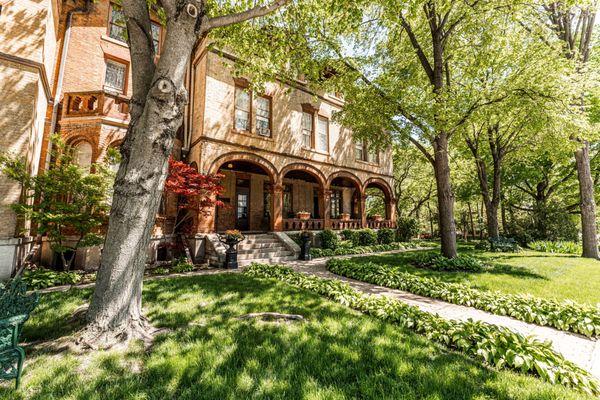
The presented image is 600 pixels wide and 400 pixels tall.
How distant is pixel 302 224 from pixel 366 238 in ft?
14.5

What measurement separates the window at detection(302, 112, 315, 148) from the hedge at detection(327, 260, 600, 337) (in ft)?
33.2

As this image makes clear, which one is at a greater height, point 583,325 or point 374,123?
point 374,123

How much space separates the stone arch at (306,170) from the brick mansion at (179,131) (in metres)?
0.07

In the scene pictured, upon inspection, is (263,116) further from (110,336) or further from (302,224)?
(110,336)

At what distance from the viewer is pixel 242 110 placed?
13.1 meters

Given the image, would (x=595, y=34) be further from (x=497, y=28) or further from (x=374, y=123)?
(x=374, y=123)

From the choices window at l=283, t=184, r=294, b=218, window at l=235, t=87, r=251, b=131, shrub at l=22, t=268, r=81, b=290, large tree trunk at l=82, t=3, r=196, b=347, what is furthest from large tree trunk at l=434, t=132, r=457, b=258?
shrub at l=22, t=268, r=81, b=290

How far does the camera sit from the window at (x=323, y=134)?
16453 millimetres

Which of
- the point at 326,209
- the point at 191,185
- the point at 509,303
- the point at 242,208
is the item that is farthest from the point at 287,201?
the point at 509,303

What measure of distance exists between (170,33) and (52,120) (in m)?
9.76

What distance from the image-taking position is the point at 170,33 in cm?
374

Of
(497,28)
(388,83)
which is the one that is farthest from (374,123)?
(497,28)

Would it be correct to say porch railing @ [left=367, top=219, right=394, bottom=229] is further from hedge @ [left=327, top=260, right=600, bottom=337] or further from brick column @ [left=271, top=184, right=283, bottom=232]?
hedge @ [left=327, top=260, right=600, bottom=337]

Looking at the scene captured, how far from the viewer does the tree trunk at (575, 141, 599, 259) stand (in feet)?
38.8
